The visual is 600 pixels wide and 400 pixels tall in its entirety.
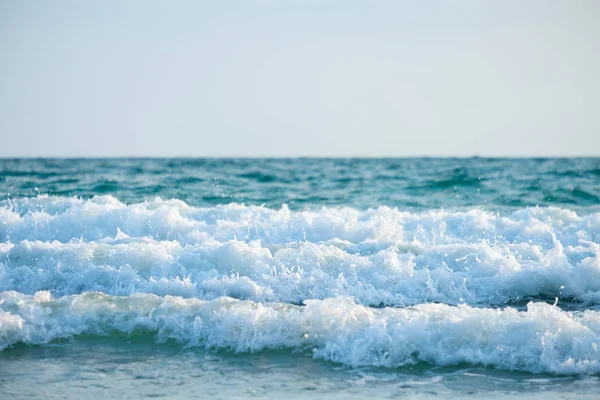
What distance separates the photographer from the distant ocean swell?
698cm

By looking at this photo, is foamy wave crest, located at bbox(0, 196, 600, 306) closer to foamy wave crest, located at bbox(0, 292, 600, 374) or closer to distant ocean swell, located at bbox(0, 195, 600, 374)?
distant ocean swell, located at bbox(0, 195, 600, 374)

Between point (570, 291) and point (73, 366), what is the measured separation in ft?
21.5

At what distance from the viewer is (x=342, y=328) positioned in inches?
284

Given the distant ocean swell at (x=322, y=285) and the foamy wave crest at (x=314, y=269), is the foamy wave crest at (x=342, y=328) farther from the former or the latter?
the foamy wave crest at (x=314, y=269)

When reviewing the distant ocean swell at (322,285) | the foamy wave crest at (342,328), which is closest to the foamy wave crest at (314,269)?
the distant ocean swell at (322,285)

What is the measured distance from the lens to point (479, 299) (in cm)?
906

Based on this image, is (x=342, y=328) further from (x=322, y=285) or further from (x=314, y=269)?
(x=314, y=269)

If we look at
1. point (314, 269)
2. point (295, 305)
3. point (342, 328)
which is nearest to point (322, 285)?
point (314, 269)

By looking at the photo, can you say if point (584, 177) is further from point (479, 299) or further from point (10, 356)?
point (10, 356)

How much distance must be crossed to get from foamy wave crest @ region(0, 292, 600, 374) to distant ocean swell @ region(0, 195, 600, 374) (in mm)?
15

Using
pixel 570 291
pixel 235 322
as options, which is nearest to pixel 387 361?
pixel 235 322

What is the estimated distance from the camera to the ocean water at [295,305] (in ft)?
21.0

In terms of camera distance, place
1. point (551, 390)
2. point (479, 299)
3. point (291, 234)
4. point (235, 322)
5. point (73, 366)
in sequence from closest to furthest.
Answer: point (551, 390) < point (73, 366) < point (235, 322) < point (479, 299) < point (291, 234)

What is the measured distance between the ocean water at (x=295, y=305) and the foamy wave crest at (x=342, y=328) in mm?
17
